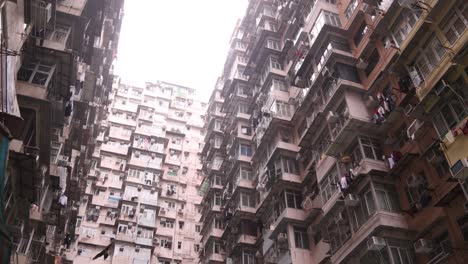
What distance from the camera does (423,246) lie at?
17281mm

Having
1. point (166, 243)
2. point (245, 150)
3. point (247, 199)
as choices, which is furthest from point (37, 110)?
point (166, 243)

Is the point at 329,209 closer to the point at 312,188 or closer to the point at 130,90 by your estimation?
the point at 312,188

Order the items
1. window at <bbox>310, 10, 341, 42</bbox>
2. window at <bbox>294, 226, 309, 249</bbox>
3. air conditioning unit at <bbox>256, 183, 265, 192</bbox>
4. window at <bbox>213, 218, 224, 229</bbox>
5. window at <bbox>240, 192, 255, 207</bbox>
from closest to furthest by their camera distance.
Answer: window at <bbox>294, 226, 309, 249</bbox> < window at <bbox>310, 10, 341, 42</bbox> < air conditioning unit at <bbox>256, 183, 265, 192</bbox> < window at <bbox>240, 192, 255, 207</bbox> < window at <bbox>213, 218, 224, 229</bbox>

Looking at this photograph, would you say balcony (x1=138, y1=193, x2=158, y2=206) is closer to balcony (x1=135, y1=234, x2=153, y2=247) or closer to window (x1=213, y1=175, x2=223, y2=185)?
balcony (x1=135, y1=234, x2=153, y2=247)

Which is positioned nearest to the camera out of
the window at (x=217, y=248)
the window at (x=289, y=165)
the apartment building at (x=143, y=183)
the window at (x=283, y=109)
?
the window at (x=289, y=165)

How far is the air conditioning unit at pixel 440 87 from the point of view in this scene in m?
16.7

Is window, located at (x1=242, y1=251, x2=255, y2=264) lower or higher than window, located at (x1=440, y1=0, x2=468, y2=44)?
lower

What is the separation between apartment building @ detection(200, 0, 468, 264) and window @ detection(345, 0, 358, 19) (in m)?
0.20

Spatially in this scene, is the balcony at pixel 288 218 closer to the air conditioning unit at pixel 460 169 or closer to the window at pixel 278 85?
the window at pixel 278 85

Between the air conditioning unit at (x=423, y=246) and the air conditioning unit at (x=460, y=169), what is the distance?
354 cm

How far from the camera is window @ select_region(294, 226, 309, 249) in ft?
84.5

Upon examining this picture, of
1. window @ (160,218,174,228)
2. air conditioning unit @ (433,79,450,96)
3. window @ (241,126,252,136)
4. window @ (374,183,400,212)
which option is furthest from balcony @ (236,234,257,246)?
air conditioning unit @ (433,79,450,96)

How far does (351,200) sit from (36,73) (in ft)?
48.3

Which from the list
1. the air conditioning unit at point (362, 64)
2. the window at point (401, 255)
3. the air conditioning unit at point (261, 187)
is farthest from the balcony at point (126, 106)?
the window at point (401, 255)
